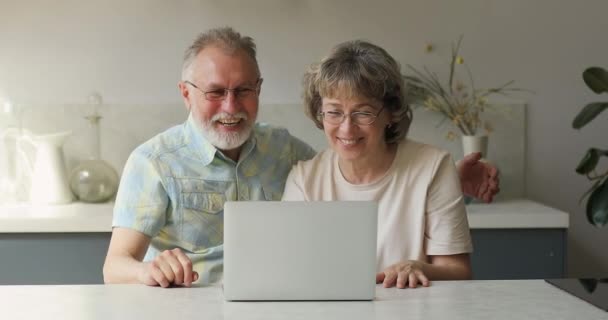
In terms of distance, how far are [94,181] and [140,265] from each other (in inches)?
60.7

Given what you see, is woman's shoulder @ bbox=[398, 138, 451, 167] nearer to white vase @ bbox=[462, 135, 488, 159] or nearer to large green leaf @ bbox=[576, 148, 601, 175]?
large green leaf @ bbox=[576, 148, 601, 175]

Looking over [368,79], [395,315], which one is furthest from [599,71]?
[395,315]

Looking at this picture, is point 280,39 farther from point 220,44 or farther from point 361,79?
point 361,79

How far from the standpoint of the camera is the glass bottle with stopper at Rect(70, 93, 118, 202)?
3.62 meters

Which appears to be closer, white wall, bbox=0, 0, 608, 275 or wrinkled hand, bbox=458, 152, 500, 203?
wrinkled hand, bbox=458, 152, 500, 203

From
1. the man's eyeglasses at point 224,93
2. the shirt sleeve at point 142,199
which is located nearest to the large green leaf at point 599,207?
the man's eyeglasses at point 224,93

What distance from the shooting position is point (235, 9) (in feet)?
12.5

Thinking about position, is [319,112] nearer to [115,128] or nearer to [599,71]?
[599,71]

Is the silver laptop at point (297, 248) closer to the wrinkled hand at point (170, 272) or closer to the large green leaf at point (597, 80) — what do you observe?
the wrinkled hand at point (170, 272)

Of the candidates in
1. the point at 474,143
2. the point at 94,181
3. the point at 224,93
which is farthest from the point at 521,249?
the point at 94,181

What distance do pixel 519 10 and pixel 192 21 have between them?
4.79ft

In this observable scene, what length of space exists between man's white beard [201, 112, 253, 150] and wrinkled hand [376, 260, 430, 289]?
2.21 feet

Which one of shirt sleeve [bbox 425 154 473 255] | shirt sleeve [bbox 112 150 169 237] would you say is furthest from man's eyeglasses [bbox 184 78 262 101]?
shirt sleeve [bbox 425 154 473 255]

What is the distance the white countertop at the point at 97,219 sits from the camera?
3244 millimetres
